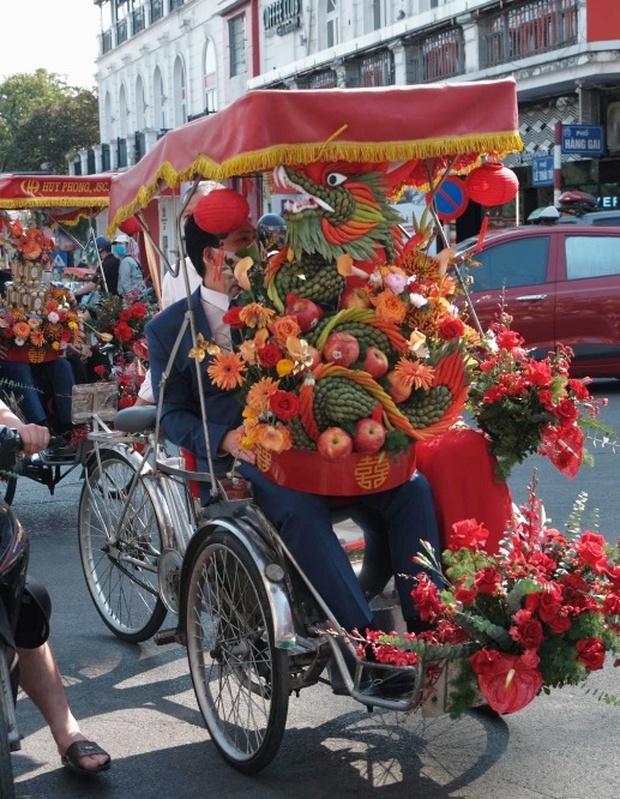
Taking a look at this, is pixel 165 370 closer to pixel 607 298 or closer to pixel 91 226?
pixel 91 226

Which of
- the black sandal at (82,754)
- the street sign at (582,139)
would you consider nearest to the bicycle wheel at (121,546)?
the black sandal at (82,754)

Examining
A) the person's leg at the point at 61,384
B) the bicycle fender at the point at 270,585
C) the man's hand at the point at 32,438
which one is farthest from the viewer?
the person's leg at the point at 61,384

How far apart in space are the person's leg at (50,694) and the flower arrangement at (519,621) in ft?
3.50

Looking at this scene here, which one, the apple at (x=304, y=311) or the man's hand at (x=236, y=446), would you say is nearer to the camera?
the apple at (x=304, y=311)

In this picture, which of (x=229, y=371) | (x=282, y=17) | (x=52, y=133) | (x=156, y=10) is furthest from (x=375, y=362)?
(x=52, y=133)

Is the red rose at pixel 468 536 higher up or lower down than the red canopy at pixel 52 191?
lower down

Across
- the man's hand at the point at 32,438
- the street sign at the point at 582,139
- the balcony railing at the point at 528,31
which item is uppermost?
the balcony railing at the point at 528,31

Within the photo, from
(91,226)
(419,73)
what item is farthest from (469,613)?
(419,73)

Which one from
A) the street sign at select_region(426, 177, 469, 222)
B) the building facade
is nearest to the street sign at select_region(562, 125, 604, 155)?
the building facade

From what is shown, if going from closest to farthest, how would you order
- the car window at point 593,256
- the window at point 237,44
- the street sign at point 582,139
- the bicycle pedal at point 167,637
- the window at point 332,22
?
the bicycle pedal at point 167,637 → the car window at point 593,256 → the street sign at point 582,139 → the window at point 332,22 → the window at point 237,44

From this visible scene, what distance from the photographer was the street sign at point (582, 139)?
22.8 m

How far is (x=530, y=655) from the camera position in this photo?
355 centimetres

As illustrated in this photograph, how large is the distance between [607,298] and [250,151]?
976 cm

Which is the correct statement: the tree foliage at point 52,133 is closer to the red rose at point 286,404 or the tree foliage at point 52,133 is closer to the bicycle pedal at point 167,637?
the bicycle pedal at point 167,637
